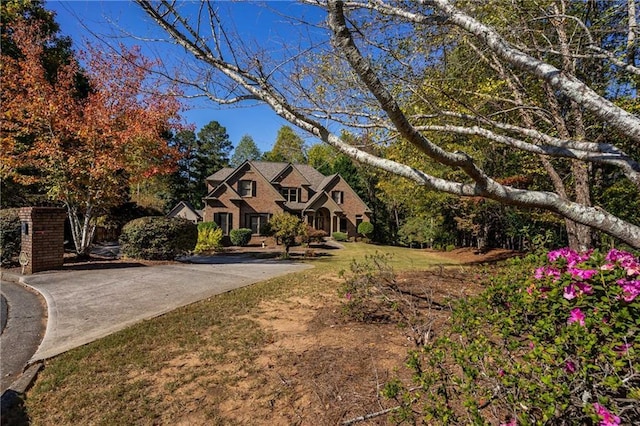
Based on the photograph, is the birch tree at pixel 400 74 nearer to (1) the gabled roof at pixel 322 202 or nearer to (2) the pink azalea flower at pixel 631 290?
(2) the pink azalea flower at pixel 631 290

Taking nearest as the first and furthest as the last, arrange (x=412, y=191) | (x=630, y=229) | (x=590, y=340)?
(x=590, y=340) < (x=630, y=229) < (x=412, y=191)

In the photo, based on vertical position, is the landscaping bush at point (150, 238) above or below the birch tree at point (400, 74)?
below

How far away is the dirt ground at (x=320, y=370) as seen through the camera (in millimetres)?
2879

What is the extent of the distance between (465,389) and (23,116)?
1455cm

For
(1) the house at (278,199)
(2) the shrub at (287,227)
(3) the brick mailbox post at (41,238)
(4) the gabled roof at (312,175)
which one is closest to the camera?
(3) the brick mailbox post at (41,238)

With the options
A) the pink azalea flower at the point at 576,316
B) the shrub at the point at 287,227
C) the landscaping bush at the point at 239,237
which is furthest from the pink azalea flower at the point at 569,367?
the landscaping bush at the point at 239,237

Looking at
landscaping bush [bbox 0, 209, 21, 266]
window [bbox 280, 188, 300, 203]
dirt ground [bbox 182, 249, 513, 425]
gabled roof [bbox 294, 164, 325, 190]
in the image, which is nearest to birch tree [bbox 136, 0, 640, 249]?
dirt ground [bbox 182, 249, 513, 425]

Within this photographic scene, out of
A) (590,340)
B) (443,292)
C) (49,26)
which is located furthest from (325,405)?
(49,26)

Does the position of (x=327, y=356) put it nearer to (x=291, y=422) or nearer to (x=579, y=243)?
(x=291, y=422)

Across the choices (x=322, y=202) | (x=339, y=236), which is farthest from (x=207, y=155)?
(x=339, y=236)

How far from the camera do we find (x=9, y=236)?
9.59 metres

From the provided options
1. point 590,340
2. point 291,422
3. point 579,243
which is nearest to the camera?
point 590,340

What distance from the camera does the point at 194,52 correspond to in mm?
3162

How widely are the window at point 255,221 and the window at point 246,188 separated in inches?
70.9
